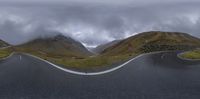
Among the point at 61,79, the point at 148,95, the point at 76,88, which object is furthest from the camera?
the point at 61,79

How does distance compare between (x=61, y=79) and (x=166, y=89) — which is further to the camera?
(x=61, y=79)

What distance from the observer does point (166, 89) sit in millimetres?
134250

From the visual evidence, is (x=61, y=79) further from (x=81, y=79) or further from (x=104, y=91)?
(x=104, y=91)

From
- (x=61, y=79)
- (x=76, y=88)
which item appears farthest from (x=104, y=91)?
(x=61, y=79)

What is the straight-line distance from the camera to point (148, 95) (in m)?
120

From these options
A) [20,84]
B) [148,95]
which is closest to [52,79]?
[20,84]

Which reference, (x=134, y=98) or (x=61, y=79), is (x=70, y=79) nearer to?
(x=61, y=79)

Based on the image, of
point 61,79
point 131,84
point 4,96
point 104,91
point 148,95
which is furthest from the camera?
point 61,79

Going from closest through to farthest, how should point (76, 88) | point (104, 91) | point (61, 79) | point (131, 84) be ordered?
point (104, 91) < point (76, 88) < point (131, 84) < point (61, 79)

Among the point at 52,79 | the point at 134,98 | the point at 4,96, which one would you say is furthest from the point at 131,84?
the point at 4,96

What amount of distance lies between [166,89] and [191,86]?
14720mm

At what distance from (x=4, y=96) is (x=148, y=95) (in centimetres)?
3282

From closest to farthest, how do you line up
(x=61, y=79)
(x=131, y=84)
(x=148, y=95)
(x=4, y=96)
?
(x=4, y=96), (x=148, y=95), (x=131, y=84), (x=61, y=79)

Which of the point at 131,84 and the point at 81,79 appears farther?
the point at 81,79
